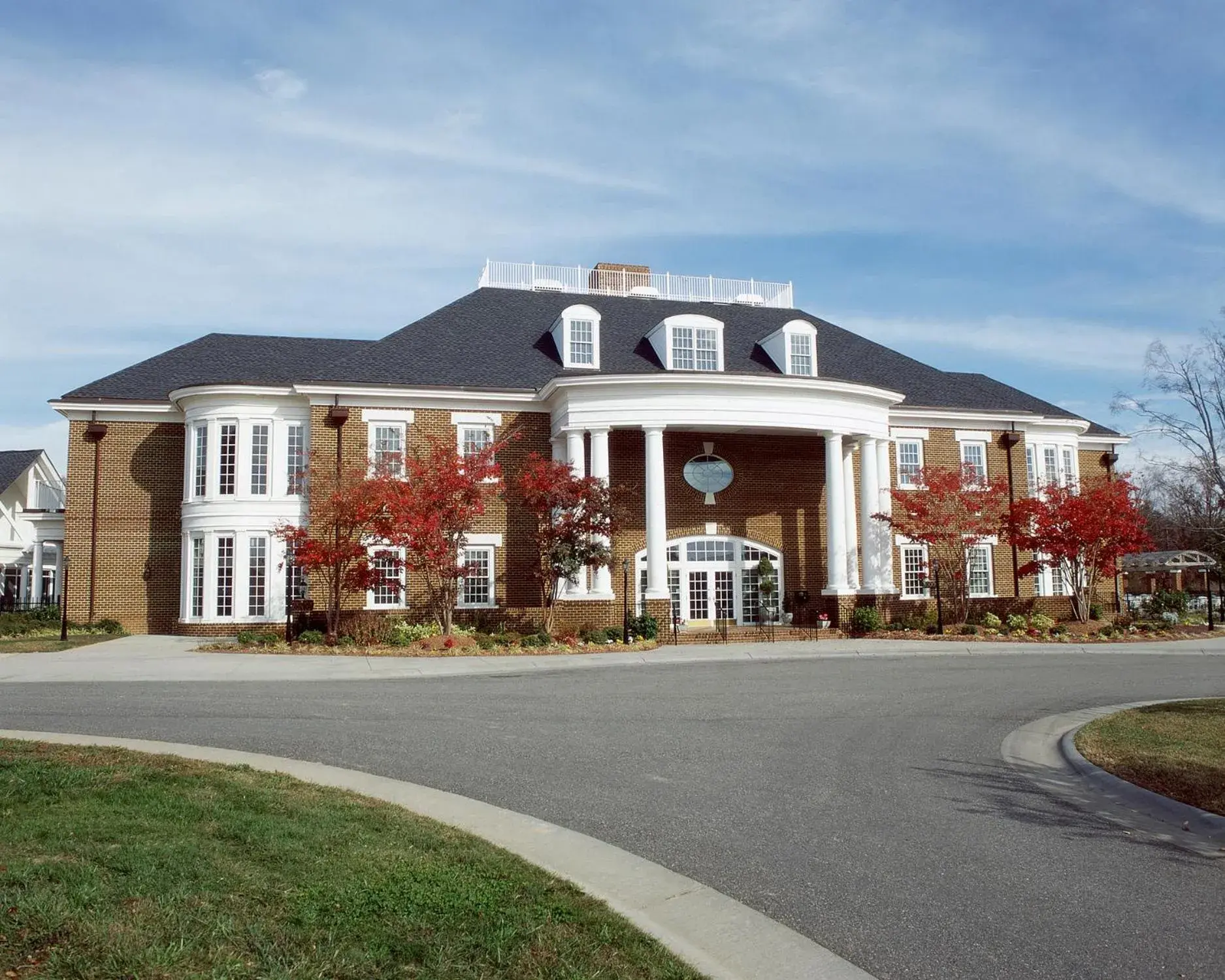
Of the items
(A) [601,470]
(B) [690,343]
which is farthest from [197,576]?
(B) [690,343]

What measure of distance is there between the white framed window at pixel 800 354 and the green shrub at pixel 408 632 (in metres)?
13.3

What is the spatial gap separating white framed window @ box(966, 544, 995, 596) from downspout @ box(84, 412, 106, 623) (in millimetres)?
27218

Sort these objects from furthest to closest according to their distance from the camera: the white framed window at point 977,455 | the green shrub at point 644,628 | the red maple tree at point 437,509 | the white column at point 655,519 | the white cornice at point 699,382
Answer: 1. the white framed window at point 977,455
2. the white cornice at point 699,382
3. the white column at point 655,519
4. the green shrub at point 644,628
5. the red maple tree at point 437,509

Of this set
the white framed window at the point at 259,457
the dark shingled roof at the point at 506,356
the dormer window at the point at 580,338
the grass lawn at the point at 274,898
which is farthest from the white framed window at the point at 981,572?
the grass lawn at the point at 274,898

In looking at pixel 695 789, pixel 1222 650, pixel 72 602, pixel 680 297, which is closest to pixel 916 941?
pixel 695 789

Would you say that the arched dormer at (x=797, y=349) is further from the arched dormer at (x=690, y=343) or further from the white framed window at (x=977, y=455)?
the white framed window at (x=977, y=455)

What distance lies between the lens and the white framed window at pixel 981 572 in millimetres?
32906

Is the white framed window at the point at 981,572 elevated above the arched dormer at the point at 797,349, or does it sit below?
below

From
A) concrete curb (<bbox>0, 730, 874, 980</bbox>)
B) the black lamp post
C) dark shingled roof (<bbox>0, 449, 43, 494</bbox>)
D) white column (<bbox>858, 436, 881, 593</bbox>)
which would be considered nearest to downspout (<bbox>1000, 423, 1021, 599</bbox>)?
white column (<bbox>858, 436, 881, 593</bbox>)

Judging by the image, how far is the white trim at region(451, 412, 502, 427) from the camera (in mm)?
29516

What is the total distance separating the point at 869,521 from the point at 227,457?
18.9 metres

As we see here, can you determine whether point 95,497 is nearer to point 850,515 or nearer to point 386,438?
point 386,438

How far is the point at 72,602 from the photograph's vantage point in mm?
29812

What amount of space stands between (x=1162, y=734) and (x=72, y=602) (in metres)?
29.0
